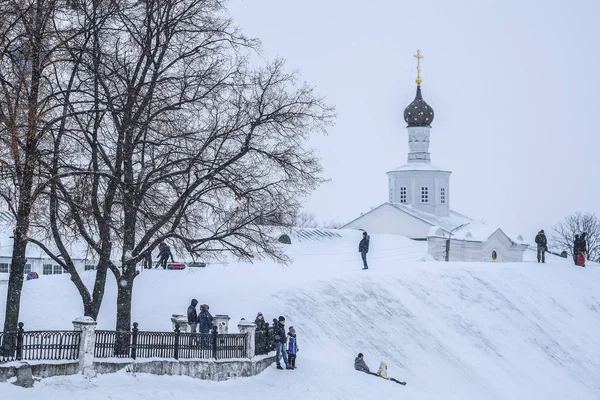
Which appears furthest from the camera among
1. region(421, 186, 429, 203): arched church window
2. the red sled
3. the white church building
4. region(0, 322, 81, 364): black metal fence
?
region(421, 186, 429, 203): arched church window

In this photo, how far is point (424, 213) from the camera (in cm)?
7662

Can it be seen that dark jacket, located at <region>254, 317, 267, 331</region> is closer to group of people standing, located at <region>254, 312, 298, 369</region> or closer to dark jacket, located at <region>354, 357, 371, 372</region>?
group of people standing, located at <region>254, 312, 298, 369</region>

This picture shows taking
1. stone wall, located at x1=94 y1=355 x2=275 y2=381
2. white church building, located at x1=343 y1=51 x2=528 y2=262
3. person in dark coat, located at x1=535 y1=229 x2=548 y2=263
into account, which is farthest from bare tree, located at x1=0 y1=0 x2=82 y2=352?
white church building, located at x1=343 y1=51 x2=528 y2=262

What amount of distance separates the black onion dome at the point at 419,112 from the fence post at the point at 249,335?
162 ft

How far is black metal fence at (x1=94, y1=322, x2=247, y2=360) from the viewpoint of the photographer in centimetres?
2367

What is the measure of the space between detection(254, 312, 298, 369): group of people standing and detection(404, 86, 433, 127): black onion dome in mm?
47932

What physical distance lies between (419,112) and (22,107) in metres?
55.3

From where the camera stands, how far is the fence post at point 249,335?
2786 cm

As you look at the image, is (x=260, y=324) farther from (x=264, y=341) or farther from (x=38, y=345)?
(x=38, y=345)

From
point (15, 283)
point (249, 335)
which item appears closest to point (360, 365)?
point (249, 335)

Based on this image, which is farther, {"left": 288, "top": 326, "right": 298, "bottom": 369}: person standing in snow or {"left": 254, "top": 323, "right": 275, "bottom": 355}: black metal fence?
{"left": 288, "top": 326, "right": 298, "bottom": 369}: person standing in snow

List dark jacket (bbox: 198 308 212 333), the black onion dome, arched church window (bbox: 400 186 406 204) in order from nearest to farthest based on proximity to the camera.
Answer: dark jacket (bbox: 198 308 212 333)
the black onion dome
arched church window (bbox: 400 186 406 204)

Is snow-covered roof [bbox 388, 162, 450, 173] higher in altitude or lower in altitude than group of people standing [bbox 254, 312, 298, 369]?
higher

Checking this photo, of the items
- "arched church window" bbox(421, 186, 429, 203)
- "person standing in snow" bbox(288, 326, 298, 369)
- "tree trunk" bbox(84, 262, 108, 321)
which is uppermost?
"arched church window" bbox(421, 186, 429, 203)
